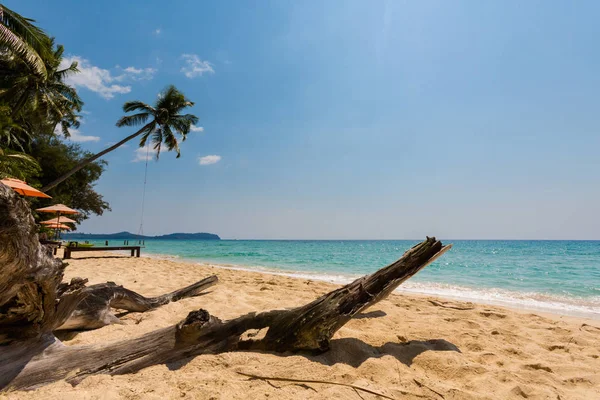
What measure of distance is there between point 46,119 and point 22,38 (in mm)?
14857

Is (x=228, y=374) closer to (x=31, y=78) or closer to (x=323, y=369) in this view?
(x=323, y=369)

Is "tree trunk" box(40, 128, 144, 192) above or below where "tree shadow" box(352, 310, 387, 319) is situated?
above

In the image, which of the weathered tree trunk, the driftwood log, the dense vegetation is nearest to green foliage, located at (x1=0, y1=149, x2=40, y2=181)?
the dense vegetation

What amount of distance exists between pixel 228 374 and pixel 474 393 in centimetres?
206

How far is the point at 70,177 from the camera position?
28.5m

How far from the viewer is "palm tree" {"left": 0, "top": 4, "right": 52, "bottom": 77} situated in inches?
442

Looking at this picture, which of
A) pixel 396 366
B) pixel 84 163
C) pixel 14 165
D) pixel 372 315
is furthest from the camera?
pixel 84 163

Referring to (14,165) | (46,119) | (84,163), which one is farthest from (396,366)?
(46,119)

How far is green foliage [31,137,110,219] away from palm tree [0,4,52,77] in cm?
1427

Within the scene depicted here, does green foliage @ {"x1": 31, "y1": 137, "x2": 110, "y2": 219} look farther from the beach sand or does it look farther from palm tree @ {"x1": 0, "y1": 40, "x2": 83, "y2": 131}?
the beach sand

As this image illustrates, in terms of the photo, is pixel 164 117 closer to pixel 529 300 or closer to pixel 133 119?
pixel 133 119

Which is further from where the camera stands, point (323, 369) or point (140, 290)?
point (140, 290)

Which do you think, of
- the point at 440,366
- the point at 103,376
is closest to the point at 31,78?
the point at 103,376

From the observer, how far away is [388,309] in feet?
17.8
